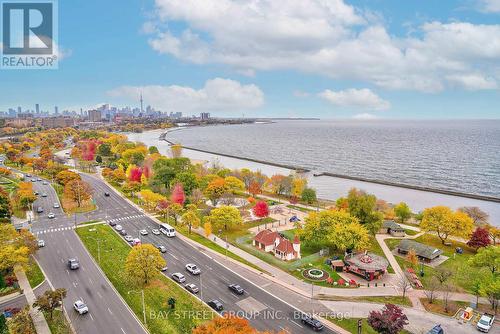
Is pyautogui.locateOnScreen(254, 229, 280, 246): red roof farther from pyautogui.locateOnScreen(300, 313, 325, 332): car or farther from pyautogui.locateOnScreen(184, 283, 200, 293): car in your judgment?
pyautogui.locateOnScreen(300, 313, 325, 332): car

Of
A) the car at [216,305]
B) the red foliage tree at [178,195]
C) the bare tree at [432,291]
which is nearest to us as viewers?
the car at [216,305]

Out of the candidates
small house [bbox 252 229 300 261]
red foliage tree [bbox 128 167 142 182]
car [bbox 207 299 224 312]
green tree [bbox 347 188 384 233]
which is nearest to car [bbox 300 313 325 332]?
car [bbox 207 299 224 312]

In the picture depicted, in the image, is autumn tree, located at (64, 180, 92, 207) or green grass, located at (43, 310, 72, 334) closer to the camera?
green grass, located at (43, 310, 72, 334)

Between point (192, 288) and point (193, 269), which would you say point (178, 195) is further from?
point (192, 288)

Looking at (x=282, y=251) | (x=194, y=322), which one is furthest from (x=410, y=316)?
(x=194, y=322)

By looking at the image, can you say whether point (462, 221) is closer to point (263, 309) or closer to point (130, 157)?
point (263, 309)

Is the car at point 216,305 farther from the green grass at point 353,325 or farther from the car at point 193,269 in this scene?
the green grass at point 353,325

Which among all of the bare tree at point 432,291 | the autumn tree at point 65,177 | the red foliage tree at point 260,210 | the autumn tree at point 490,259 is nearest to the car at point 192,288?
the red foliage tree at point 260,210
